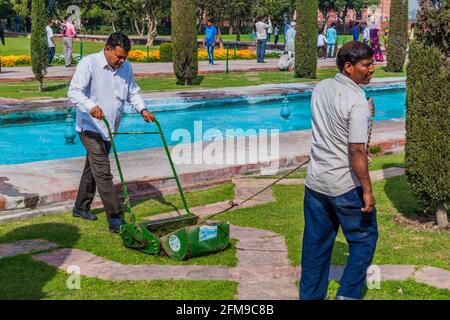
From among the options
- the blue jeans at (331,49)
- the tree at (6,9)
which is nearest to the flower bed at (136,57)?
the blue jeans at (331,49)

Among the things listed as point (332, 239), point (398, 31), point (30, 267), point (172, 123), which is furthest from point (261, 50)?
point (332, 239)

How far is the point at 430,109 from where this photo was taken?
6641 millimetres

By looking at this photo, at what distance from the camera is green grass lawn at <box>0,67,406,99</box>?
686 inches

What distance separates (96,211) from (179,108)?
957 cm

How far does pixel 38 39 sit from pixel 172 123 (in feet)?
14.1

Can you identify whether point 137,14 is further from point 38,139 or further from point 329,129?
point 329,129

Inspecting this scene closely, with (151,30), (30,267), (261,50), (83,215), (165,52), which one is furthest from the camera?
(151,30)

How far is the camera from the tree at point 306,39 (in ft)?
76.0

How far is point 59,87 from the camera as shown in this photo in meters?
18.9

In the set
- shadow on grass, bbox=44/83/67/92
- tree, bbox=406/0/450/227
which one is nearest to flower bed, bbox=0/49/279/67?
shadow on grass, bbox=44/83/67/92

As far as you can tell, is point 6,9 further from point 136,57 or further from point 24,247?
point 24,247

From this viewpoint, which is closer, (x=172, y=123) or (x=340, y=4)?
(x=172, y=123)

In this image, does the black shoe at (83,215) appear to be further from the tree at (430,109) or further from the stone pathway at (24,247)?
the tree at (430,109)

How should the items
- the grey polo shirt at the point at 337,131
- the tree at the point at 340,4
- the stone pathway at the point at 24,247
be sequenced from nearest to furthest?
1. the grey polo shirt at the point at 337,131
2. the stone pathway at the point at 24,247
3. the tree at the point at 340,4
